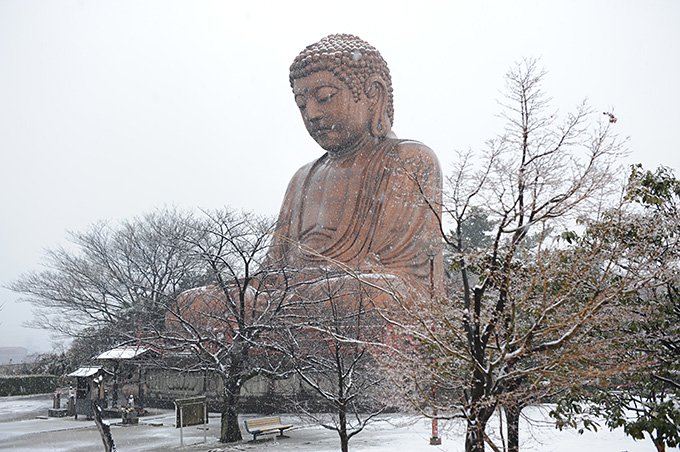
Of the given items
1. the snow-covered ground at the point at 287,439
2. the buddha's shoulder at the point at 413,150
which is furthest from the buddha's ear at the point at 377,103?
the snow-covered ground at the point at 287,439

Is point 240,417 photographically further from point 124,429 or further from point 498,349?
point 498,349

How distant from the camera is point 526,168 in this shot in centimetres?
344

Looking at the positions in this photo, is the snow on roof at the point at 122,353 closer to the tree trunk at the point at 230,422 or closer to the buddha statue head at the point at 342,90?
the tree trunk at the point at 230,422

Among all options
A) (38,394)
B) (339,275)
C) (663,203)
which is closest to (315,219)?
(339,275)

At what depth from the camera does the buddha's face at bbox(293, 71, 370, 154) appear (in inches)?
532

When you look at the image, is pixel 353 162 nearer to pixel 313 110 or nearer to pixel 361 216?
pixel 361 216

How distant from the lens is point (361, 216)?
44.5 feet

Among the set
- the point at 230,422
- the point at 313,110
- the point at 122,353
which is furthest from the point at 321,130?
the point at 230,422

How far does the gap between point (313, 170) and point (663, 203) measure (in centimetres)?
1101

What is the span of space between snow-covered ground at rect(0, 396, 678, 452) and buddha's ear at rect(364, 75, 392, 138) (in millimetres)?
6867

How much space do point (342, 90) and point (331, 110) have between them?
525mm

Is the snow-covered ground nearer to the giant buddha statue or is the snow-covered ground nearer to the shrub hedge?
the giant buddha statue

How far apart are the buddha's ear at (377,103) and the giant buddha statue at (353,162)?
0.02 metres

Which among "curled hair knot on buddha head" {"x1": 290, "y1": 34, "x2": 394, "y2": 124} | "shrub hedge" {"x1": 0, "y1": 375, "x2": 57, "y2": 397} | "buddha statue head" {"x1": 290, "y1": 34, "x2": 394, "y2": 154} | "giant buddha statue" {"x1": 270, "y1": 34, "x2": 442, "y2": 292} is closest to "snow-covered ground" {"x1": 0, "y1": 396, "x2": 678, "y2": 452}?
"giant buddha statue" {"x1": 270, "y1": 34, "x2": 442, "y2": 292}
